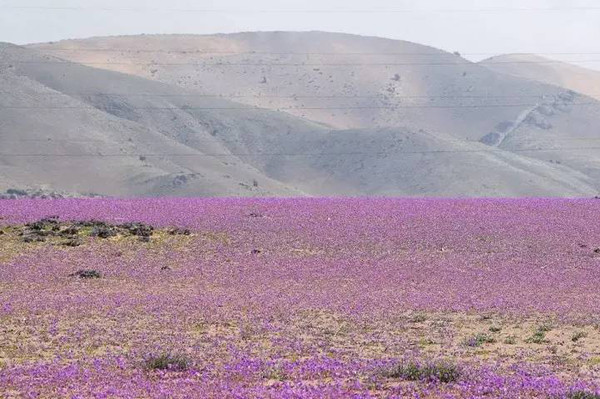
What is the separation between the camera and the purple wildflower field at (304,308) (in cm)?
1385

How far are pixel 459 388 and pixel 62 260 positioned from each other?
19.5 metres

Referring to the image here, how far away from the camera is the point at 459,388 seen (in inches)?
520

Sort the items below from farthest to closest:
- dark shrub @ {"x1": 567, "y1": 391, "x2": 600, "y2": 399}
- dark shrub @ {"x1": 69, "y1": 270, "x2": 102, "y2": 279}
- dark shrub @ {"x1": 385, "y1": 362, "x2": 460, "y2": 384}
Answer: dark shrub @ {"x1": 69, "y1": 270, "x2": 102, "y2": 279}
dark shrub @ {"x1": 385, "y1": 362, "x2": 460, "y2": 384}
dark shrub @ {"x1": 567, "y1": 391, "x2": 600, "y2": 399}

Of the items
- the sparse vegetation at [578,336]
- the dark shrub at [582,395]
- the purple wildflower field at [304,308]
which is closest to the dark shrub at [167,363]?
the purple wildflower field at [304,308]

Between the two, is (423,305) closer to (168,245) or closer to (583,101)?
(168,245)

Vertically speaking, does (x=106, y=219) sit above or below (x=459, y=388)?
below

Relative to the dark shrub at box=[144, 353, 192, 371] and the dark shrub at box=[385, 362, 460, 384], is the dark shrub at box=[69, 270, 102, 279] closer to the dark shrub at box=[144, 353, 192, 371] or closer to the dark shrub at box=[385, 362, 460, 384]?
the dark shrub at box=[144, 353, 192, 371]

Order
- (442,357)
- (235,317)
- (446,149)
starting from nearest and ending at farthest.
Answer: (442,357) < (235,317) < (446,149)

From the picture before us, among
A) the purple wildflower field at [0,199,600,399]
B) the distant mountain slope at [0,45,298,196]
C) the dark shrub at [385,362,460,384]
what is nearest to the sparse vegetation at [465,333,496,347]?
the purple wildflower field at [0,199,600,399]

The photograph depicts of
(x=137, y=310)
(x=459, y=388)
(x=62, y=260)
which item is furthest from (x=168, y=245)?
(x=459, y=388)

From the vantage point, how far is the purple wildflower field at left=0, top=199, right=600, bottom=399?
13.9m

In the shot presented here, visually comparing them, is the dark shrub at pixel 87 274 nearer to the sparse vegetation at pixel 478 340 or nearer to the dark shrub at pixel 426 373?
the sparse vegetation at pixel 478 340

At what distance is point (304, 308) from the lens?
21.6 m

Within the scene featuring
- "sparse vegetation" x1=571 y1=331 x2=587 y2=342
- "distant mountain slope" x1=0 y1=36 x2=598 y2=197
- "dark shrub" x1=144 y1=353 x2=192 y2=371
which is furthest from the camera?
"distant mountain slope" x1=0 y1=36 x2=598 y2=197
